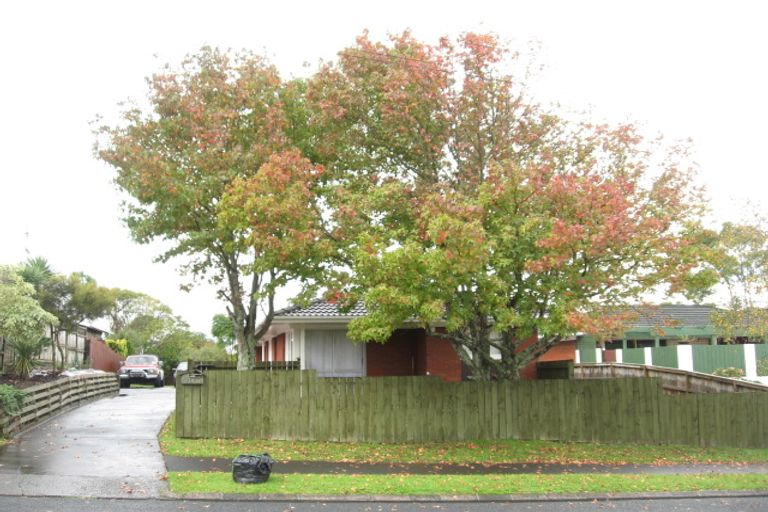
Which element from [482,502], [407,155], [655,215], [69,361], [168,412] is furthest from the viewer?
[69,361]

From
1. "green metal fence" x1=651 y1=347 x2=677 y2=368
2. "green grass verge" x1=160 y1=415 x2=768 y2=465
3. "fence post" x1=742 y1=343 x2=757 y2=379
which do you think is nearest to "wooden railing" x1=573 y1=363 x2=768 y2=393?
"green grass verge" x1=160 y1=415 x2=768 y2=465

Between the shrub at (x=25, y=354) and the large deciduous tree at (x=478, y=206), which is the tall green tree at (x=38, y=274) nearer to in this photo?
the shrub at (x=25, y=354)

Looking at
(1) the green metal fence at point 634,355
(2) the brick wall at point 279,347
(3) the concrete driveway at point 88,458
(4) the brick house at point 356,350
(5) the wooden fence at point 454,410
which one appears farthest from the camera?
(1) the green metal fence at point 634,355

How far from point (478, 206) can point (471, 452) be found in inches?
206

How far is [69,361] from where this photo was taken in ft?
123

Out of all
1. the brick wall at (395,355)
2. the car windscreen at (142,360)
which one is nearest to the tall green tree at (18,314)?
the brick wall at (395,355)

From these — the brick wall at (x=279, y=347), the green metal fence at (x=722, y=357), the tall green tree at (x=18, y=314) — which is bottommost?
the green metal fence at (x=722, y=357)

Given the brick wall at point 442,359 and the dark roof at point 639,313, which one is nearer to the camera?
the dark roof at point 639,313

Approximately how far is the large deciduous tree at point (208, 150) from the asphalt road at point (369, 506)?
743 cm

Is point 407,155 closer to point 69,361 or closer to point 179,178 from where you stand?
point 179,178

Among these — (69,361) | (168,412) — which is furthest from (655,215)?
(69,361)

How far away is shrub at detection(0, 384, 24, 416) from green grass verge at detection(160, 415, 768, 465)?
2.99 metres

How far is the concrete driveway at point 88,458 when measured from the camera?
10930 millimetres

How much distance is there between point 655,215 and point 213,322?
69.8 meters
